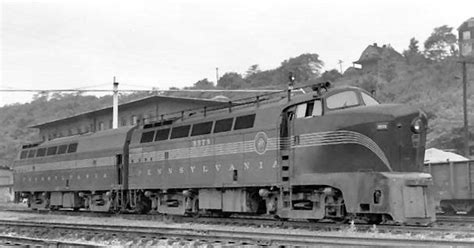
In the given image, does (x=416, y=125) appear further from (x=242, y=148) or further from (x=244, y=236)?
(x=242, y=148)

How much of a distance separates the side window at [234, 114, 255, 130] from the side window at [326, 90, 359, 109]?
3.15 m

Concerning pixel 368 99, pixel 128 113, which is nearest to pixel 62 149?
pixel 368 99

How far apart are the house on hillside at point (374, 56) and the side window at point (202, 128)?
98.6 m

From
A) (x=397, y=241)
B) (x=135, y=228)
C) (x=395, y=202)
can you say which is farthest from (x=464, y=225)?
(x=135, y=228)

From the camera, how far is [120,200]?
26.1 metres

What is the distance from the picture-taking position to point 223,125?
66.4 ft

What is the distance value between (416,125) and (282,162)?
4.21 meters

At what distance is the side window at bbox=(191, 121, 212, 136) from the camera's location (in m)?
20.9

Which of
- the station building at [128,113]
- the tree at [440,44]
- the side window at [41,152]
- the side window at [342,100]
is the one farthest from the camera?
the tree at [440,44]

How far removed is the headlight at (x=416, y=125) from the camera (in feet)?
51.4

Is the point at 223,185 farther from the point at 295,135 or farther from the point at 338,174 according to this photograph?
the point at 338,174

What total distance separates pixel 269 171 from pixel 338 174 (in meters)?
2.77

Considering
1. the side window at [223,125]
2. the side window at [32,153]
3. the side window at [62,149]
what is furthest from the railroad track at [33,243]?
the side window at [32,153]

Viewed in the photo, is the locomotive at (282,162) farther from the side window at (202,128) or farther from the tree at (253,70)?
the tree at (253,70)
